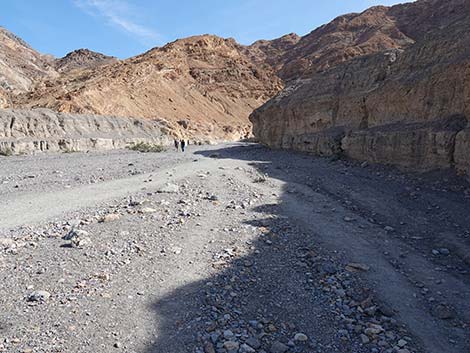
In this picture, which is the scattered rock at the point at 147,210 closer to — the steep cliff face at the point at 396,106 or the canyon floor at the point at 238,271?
the canyon floor at the point at 238,271

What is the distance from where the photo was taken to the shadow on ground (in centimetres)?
425

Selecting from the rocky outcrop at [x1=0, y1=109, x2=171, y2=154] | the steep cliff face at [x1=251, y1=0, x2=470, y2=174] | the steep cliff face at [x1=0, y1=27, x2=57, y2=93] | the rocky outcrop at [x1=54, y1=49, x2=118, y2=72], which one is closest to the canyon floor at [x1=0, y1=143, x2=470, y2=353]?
the steep cliff face at [x1=251, y1=0, x2=470, y2=174]

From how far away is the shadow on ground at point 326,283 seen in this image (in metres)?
4.25


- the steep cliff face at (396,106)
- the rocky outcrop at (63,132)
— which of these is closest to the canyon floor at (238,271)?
the steep cliff face at (396,106)

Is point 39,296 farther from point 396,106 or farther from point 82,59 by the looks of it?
point 82,59

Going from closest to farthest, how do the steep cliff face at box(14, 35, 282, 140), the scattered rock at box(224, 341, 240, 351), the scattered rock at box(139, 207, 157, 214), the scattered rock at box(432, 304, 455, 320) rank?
the scattered rock at box(224, 341, 240, 351) < the scattered rock at box(432, 304, 455, 320) < the scattered rock at box(139, 207, 157, 214) < the steep cliff face at box(14, 35, 282, 140)

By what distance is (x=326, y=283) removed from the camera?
219 inches

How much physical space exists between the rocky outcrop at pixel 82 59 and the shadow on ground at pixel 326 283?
10557cm

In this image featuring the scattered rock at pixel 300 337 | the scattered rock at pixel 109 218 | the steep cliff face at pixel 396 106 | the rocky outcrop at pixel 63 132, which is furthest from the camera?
the rocky outcrop at pixel 63 132

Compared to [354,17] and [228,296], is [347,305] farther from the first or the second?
[354,17]

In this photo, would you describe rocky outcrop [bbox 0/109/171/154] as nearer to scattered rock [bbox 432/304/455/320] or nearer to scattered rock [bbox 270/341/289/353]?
scattered rock [bbox 270/341/289/353]

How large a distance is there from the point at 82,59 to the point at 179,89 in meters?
57.3

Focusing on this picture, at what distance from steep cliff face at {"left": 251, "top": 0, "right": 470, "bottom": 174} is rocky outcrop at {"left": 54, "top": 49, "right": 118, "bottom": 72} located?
93178 mm

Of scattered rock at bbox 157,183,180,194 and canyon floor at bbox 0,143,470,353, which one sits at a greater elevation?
scattered rock at bbox 157,183,180,194
